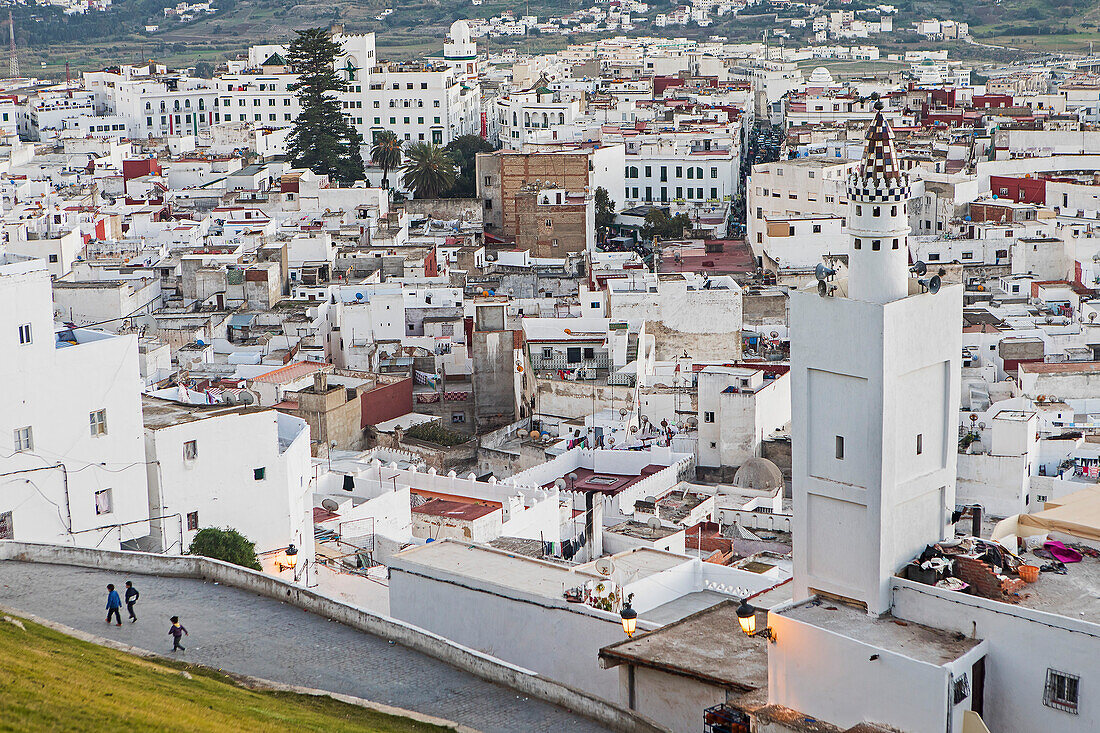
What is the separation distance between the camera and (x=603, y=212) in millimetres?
55844

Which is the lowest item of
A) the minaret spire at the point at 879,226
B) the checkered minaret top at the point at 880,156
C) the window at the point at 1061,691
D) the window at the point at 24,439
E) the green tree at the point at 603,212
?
the window at the point at 1061,691

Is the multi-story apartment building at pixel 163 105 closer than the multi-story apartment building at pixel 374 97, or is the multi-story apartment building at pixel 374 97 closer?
the multi-story apartment building at pixel 374 97

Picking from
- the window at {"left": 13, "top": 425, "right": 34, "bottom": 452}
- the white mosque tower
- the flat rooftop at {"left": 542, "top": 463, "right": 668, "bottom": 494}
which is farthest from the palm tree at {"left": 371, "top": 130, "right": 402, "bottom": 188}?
the white mosque tower

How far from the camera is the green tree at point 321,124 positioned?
61781mm

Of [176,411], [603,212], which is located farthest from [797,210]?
[176,411]

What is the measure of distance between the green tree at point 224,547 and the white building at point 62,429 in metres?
0.99

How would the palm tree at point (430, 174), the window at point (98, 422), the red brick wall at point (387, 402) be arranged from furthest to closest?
the palm tree at point (430, 174)
the red brick wall at point (387, 402)
the window at point (98, 422)

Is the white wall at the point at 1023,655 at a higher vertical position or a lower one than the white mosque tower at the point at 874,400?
lower

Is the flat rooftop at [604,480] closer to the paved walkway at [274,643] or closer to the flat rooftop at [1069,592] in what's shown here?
the paved walkway at [274,643]

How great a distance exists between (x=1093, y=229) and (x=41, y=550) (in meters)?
32.7

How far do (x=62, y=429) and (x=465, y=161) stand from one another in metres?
48.0

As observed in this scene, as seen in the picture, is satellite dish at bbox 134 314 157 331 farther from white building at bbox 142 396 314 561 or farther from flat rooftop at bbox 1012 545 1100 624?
flat rooftop at bbox 1012 545 1100 624

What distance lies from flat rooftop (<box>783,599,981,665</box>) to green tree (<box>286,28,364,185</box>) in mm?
50137

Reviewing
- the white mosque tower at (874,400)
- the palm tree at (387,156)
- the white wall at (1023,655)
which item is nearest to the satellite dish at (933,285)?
the white mosque tower at (874,400)
